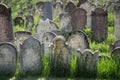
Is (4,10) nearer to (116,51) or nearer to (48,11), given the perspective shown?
(116,51)

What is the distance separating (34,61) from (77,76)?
1.34m

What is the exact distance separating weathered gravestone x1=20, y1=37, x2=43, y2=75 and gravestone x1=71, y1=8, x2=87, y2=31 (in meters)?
5.94

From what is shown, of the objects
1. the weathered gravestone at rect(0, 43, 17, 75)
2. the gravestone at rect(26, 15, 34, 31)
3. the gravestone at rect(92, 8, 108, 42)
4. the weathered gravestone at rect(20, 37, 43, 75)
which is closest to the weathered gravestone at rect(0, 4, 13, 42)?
the weathered gravestone at rect(0, 43, 17, 75)

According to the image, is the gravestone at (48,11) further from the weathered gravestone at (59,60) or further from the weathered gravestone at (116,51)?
the weathered gravestone at (59,60)

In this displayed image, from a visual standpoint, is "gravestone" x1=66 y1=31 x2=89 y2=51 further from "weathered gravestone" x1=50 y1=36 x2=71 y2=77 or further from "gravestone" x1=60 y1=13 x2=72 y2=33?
"gravestone" x1=60 y1=13 x2=72 y2=33

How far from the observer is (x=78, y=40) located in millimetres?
13383

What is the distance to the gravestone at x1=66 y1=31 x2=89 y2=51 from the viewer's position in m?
13.3

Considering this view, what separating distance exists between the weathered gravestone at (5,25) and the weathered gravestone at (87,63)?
11.1ft

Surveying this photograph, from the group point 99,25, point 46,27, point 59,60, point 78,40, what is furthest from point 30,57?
point 99,25

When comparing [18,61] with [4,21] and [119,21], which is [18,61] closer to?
[4,21]

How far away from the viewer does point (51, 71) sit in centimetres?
1184

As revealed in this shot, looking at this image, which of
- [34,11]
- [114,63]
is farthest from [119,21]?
[34,11]

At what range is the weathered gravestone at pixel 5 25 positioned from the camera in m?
13.9

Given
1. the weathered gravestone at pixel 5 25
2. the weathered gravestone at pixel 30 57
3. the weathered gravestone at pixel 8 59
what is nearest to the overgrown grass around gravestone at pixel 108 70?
the weathered gravestone at pixel 30 57
